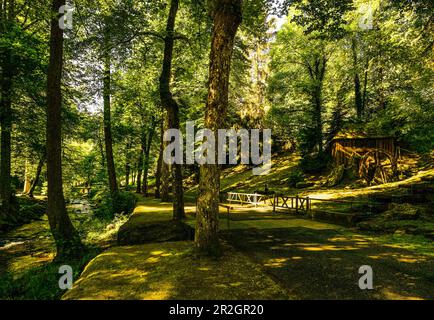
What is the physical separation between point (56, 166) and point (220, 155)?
17.5 ft

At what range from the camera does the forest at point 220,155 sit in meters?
6.03

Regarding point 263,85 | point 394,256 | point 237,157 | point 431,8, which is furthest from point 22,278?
point 237,157

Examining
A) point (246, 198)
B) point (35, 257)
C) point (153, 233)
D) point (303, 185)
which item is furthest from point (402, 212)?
point (35, 257)

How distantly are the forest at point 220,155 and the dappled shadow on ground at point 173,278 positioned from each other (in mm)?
47

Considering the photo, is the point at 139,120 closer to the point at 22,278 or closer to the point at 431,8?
the point at 22,278

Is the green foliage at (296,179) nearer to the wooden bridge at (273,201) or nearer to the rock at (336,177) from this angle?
the rock at (336,177)

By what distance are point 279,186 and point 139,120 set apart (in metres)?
15.7

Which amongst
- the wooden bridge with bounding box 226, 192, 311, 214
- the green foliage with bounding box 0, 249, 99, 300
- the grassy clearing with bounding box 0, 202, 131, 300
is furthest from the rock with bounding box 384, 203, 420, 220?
the green foliage with bounding box 0, 249, 99, 300

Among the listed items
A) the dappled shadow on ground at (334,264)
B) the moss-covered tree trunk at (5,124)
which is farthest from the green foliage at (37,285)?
the moss-covered tree trunk at (5,124)

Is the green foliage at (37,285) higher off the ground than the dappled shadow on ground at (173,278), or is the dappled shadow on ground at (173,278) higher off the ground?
the dappled shadow on ground at (173,278)

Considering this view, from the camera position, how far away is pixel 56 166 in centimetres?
853

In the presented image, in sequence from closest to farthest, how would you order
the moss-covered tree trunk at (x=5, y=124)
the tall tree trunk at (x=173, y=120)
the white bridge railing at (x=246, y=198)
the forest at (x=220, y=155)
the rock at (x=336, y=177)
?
the forest at (x=220, y=155) → the tall tree trunk at (x=173, y=120) → the moss-covered tree trunk at (x=5, y=124) → the white bridge railing at (x=246, y=198) → the rock at (x=336, y=177)

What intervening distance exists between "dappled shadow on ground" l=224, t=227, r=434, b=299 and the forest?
0.05 meters

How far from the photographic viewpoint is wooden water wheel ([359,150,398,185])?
19.3m
